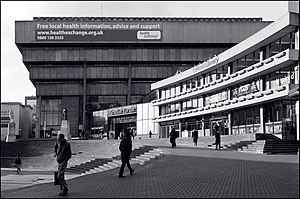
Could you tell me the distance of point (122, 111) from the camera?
75.3 meters

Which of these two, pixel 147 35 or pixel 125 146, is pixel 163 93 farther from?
pixel 125 146

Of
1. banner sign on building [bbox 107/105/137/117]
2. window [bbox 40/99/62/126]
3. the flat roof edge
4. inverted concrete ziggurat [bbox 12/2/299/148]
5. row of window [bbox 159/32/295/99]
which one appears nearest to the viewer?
the flat roof edge

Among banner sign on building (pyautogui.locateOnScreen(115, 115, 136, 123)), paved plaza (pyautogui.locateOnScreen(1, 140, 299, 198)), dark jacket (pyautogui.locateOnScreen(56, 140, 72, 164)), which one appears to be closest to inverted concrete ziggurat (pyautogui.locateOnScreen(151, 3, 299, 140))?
paved plaza (pyautogui.locateOnScreen(1, 140, 299, 198))

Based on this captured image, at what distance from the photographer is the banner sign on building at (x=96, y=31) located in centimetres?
8275

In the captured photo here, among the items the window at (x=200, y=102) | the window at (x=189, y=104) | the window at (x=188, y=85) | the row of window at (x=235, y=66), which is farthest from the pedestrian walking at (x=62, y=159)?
the window at (x=188, y=85)

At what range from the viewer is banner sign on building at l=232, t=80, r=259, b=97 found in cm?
4138

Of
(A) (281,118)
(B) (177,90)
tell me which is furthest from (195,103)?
(A) (281,118)

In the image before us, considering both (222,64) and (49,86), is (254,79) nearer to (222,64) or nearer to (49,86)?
(222,64)

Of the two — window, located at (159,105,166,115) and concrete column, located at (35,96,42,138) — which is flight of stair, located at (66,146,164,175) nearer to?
window, located at (159,105,166,115)

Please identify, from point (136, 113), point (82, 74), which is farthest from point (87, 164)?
point (82, 74)

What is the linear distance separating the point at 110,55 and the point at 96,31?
16.2 ft

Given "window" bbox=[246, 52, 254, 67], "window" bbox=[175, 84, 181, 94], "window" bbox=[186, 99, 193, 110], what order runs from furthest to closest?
"window" bbox=[175, 84, 181, 94]
"window" bbox=[186, 99, 193, 110]
"window" bbox=[246, 52, 254, 67]

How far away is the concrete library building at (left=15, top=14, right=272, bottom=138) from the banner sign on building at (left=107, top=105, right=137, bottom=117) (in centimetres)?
566

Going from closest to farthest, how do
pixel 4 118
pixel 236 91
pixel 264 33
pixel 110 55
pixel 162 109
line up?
1. pixel 264 33
2. pixel 236 91
3. pixel 162 109
4. pixel 4 118
5. pixel 110 55
